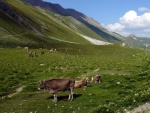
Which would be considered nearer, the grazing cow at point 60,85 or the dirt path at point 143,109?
the dirt path at point 143,109

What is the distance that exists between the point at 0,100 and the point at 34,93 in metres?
3.85

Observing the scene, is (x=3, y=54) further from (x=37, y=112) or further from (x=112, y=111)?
(x=112, y=111)

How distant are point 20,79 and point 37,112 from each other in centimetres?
1864

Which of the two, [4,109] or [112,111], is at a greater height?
[112,111]

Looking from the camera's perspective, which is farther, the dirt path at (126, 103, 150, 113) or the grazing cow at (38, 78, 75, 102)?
the grazing cow at (38, 78, 75, 102)

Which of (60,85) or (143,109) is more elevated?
(60,85)

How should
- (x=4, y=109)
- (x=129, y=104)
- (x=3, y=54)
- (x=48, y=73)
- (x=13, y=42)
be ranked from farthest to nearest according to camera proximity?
(x=13, y=42) < (x=3, y=54) < (x=48, y=73) < (x=4, y=109) < (x=129, y=104)

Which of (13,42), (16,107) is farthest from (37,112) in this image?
(13,42)

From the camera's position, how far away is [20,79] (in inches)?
1620

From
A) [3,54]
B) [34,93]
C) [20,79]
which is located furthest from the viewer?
[3,54]

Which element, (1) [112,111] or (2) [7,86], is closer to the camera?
(1) [112,111]

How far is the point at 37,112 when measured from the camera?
76.1 feet

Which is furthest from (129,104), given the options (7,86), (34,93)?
(7,86)

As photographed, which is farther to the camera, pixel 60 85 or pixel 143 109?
pixel 60 85
